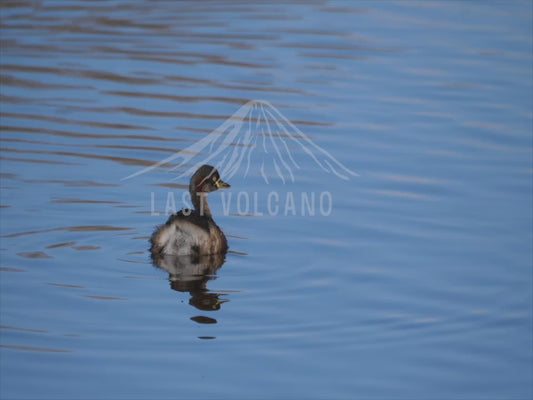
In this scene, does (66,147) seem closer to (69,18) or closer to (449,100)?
(449,100)

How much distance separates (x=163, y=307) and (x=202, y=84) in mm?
7614

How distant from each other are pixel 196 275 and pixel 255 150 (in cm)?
379

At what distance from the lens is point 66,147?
1209cm

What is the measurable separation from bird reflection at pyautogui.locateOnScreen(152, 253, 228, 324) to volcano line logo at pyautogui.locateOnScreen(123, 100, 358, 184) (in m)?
2.26

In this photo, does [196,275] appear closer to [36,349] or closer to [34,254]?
[34,254]

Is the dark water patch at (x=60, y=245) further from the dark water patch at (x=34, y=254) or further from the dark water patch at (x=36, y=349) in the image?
the dark water patch at (x=36, y=349)

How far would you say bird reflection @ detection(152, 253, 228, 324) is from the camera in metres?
7.84

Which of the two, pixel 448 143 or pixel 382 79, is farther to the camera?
pixel 382 79

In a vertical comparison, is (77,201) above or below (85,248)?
above

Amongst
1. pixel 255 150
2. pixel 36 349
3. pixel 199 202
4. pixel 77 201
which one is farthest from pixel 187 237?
pixel 255 150

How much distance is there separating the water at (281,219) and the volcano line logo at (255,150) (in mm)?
114

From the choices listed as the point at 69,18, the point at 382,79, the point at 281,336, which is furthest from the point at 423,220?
the point at 69,18

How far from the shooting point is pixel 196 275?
8586 millimetres

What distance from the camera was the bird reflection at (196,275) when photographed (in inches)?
309
